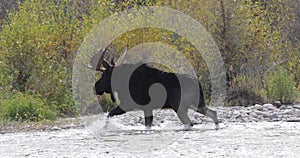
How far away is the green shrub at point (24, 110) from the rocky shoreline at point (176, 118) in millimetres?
346

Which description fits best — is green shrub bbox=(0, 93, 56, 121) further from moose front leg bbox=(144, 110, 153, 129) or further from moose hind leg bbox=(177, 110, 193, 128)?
moose hind leg bbox=(177, 110, 193, 128)

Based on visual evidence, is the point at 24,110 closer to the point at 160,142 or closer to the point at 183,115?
the point at 183,115

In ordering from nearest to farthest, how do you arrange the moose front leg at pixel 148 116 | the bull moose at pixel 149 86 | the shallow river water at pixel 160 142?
the shallow river water at pixel 160 142 → the bull moose at pixel 149 86 → the moose front leg at pixel 148 116

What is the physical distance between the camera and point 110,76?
12.4 meters

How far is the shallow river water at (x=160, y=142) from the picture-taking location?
28.9ft

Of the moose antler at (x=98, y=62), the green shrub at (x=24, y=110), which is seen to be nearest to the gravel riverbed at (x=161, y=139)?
the green shrub at (x=24, y=110)

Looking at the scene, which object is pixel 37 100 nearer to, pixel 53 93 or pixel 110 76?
pixel 53 93

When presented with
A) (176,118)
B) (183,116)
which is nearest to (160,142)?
(183,116)

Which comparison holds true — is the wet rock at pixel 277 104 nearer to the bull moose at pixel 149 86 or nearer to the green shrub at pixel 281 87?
the green shrub at pixel 281 87

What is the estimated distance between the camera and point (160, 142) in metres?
10.0

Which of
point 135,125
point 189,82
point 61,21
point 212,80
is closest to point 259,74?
point 212,80

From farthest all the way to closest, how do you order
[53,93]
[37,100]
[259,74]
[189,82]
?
[259,74] < [53,93] < [37,100] < [189,82]

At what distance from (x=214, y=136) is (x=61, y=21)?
30.1 feet

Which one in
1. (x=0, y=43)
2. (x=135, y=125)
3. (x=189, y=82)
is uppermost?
(x=0, y=43)
